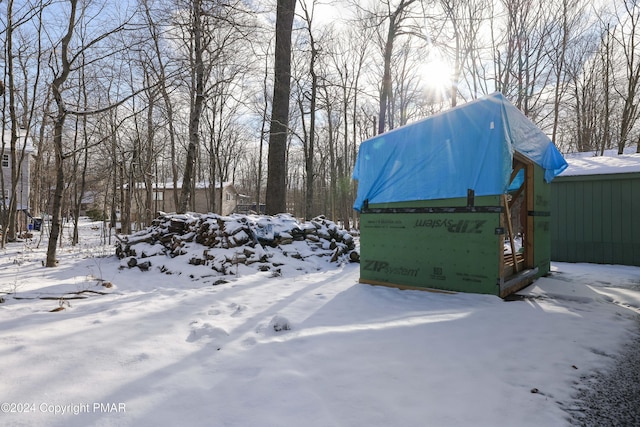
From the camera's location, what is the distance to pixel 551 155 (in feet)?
19.8

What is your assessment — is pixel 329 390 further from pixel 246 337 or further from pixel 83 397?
pixel 83 397

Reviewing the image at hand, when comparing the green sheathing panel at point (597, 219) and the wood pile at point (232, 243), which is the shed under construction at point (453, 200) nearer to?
the wood pile at point (232, 243)

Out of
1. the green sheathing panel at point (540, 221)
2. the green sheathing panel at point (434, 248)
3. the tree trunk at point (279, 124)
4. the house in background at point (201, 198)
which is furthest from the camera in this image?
the house in background at point (201, 198)

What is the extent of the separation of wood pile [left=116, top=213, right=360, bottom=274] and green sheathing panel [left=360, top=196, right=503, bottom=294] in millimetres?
2316

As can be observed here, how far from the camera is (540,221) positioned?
5.90 m

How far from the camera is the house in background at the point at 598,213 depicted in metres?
7.25

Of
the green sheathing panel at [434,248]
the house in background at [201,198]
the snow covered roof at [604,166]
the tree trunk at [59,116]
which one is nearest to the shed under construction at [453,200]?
the green sheathing panel at [434,248]

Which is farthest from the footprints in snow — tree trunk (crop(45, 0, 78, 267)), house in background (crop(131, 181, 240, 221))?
house in background (crop(131, 181, 240, 221))

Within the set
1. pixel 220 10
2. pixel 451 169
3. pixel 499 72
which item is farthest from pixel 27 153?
pixel 499 72

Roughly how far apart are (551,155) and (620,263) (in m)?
3.74

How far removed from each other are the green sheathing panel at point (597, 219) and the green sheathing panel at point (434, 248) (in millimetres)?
5628

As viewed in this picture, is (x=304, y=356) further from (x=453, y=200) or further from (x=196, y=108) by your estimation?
(x=196, y=108)

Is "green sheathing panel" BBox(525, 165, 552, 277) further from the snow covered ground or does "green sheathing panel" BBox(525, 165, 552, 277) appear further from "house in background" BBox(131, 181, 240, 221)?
"house in background" BBox(131, 181, 240, 221)

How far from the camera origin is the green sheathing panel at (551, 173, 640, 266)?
7.25 metres
